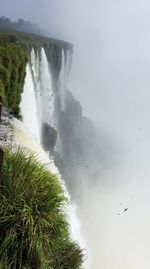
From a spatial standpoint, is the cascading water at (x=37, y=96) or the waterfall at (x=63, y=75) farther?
the waterfall at (x=63, y=75)

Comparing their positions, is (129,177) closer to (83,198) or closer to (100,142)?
(100,142)

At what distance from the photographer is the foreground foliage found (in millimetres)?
14422

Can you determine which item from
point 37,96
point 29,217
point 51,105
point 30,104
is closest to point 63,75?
point 51,105

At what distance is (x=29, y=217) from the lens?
1435 centimetres

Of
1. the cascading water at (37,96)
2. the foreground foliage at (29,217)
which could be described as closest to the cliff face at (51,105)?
the cascading water at (37,96)

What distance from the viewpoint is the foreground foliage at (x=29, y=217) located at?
14.4 metres

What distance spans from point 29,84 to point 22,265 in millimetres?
33693

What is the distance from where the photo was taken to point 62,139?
255ft

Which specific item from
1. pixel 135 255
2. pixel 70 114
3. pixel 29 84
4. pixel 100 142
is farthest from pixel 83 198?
pixel 100 142

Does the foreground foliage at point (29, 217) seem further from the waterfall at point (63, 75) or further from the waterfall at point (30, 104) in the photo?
the waterfall at point (63, 75)

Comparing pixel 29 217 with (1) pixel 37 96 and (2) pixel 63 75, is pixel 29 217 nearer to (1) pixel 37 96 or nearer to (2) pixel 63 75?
(1) pixel 37 96

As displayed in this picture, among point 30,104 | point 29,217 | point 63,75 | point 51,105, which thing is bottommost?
point 29,217

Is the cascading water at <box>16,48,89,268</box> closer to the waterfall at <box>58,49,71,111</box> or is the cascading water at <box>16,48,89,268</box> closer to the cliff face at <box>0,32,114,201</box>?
the cliff face at <box>0,32,114,201</box>

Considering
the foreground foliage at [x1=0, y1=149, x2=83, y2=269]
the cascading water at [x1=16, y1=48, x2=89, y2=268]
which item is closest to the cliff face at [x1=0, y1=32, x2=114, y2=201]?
the cascading water at [x1=16, y1=48, x2=89, y2=268]
